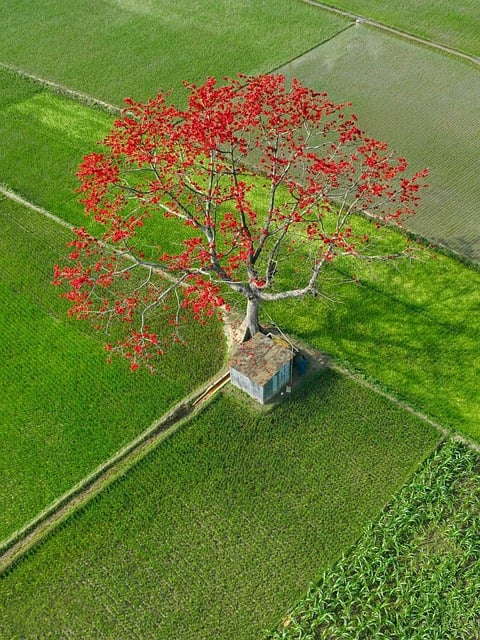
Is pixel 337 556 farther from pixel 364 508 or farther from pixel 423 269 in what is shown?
pixel 423 269

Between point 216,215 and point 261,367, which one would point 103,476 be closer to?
point 261,367

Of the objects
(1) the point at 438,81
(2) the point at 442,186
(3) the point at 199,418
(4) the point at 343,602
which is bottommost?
(4) the point at 343,602

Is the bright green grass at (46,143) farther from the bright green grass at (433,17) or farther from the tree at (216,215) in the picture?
the bright green grass at (433,17)

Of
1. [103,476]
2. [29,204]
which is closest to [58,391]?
[103,476]

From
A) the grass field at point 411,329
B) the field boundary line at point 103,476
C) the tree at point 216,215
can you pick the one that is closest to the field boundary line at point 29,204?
the grass field at point 411,329

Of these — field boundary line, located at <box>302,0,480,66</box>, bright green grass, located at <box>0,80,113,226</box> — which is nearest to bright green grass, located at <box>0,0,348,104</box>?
field boundary line, located at <box>302,0,480,66</box>

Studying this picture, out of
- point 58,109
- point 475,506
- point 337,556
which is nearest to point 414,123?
point 58,109
